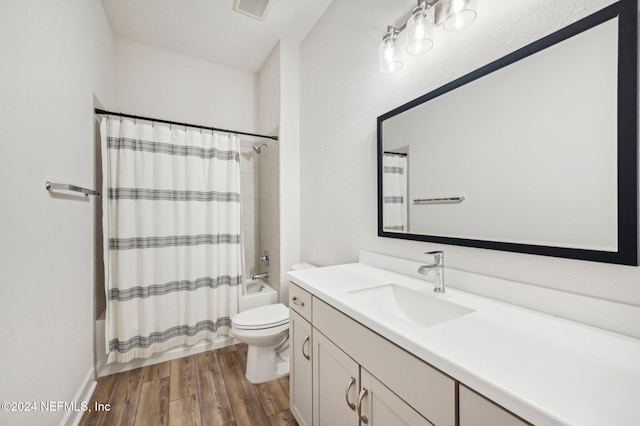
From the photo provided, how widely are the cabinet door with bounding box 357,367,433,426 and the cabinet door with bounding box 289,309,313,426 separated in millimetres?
388

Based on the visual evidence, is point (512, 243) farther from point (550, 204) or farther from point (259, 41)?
point (259, 41)

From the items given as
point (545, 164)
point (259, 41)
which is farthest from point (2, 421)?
point (259, 41)

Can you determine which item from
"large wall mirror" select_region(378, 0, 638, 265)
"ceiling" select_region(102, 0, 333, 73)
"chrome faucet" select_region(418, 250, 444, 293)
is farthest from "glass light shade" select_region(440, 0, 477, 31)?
"ceiling" select_region(102, 0, 333, 73)

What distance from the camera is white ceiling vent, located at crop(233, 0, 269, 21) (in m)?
1.93

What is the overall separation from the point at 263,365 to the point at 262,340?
212 millimetres

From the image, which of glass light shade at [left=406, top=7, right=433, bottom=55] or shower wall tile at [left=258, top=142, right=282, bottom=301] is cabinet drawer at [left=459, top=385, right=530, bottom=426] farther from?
shower wall tile at [left=258, top=142, right=282, bottom=301]

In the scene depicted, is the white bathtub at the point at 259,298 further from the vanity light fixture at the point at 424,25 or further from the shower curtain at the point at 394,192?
the vanity light fixture at the point at 424,25

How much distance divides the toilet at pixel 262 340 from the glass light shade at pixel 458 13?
6.28 ft

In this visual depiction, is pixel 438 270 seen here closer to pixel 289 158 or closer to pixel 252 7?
pixel 289 158

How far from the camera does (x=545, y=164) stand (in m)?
0.81

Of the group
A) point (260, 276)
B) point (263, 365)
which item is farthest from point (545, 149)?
point (260, 276)

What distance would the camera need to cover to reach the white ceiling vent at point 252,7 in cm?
193

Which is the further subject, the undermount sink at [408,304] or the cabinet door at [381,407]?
the undermount sink at [408,304]

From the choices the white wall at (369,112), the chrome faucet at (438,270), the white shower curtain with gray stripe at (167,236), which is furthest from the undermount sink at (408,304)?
the white shower curtain with gray stripe at (167,236)
